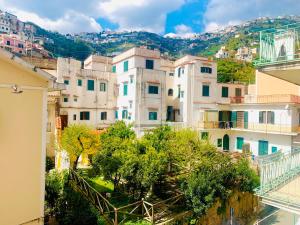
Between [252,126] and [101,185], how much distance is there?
794 inches

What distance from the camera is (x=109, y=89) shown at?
37.6 metres

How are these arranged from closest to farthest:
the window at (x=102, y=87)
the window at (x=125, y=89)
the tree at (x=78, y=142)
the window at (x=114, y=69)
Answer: the tree at (x=78, y=142) → the window at (x=125, y=89) → the window at (x=102, y=87) → the window at (x=114, y=69)

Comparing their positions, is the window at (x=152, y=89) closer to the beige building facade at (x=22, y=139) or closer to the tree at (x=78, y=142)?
the tree at (x=78, y=142)

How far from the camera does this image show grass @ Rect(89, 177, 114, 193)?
65.6 feet

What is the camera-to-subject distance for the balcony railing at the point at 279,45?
833 cm

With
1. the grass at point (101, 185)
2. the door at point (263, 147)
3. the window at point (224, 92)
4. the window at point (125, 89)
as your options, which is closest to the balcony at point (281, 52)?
the grass at point (101, 185)

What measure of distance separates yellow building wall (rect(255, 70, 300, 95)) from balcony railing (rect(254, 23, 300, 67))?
25.5 meters

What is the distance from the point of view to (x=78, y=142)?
21469 millimetres

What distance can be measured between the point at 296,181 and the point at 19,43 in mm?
103068

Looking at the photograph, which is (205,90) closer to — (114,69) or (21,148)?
(114,69)

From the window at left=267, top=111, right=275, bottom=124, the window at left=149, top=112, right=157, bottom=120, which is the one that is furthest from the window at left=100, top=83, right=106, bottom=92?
the window at left=267, top=111, right=275, bottom=124

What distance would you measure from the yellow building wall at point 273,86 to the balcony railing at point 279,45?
25492 mm

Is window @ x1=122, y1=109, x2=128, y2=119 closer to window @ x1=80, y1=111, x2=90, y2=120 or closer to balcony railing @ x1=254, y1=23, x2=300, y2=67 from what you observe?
window @ x1=80, y1=111, x2=90, y2=120

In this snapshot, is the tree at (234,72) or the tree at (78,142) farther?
the tree at (234,72)
